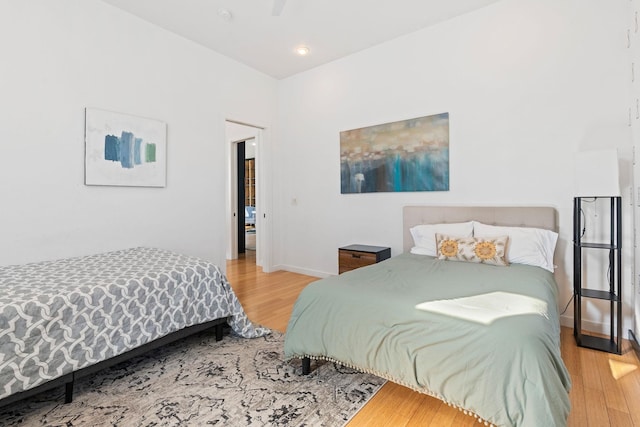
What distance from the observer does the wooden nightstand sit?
3531mm

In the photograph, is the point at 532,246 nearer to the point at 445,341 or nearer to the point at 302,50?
the point at 445,341

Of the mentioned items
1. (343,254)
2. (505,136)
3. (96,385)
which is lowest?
(96,385)

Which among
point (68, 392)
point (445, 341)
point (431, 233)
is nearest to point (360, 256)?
point (431, 233)

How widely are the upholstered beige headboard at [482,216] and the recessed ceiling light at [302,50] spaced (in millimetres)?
2391

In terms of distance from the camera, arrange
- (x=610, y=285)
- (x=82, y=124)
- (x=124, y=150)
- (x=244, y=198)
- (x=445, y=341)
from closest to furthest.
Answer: (x=445, y=341), (x=610, y=285), (x=82, y=124), (x=124, y=150), (x=244, y=198)

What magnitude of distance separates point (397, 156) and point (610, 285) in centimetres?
225

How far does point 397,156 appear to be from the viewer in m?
3.72

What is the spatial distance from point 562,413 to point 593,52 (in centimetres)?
287

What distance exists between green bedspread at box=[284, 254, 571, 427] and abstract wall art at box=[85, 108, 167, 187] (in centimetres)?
244

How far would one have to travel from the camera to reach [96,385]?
6.35 feet

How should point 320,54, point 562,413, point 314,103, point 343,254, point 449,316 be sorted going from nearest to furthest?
point 562,413
point 449,316
point 343,254
point 320,54
point 314,103

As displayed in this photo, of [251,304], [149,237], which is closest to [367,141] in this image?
[251,304]

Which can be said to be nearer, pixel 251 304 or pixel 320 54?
pixel 251 304

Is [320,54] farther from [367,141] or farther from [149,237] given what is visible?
[149,237]
